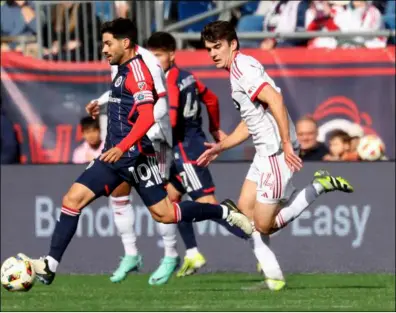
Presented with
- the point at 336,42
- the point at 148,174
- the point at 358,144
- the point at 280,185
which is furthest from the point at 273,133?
the point at 336,42

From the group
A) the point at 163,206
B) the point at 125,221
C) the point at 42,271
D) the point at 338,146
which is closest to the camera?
the point at 42,271

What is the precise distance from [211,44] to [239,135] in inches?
37.1

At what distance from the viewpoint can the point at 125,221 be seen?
39.9 feet

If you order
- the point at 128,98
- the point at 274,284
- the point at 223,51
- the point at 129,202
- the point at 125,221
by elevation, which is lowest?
the point at 274,284

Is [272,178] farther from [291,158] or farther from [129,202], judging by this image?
[129,202]

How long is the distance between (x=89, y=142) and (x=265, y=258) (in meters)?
4.17

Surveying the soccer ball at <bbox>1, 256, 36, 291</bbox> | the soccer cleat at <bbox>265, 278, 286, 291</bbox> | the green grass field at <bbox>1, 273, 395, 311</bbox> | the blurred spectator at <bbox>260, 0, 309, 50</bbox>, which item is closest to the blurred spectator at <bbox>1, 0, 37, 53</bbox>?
the blurred spectator at <bbox>260, 0, 309, 50</bbox>

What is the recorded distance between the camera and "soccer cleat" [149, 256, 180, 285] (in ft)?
40.6

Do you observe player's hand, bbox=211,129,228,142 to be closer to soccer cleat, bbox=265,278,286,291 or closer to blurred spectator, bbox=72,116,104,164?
soccer cleat, bbox=265,278,286,291

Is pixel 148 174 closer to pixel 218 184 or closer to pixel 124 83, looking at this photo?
pixel 124 83

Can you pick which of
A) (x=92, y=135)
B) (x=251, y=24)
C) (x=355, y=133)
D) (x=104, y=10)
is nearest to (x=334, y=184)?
(x=355, y=133)

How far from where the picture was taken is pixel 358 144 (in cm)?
1460

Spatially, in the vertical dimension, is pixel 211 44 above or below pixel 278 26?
above

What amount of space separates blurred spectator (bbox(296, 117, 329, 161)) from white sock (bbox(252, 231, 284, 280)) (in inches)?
125
